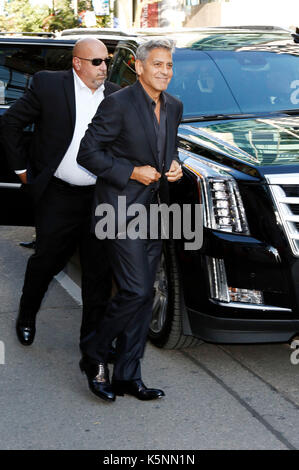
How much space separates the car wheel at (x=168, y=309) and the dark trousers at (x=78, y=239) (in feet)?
1.19

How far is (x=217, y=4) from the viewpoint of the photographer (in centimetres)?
2964

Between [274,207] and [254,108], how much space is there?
5.69ft

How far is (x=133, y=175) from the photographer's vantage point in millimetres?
4445

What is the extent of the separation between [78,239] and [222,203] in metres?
1.03

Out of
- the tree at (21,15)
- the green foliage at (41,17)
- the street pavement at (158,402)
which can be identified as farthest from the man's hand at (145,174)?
the tree at (21,15)

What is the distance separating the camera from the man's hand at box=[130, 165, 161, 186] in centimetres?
443

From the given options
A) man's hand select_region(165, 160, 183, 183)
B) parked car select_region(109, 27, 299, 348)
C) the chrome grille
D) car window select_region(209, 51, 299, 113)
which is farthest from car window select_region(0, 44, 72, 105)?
the chrome grille

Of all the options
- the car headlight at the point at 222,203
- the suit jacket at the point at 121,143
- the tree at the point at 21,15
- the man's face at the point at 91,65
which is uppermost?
the man's face at the point at 91,65

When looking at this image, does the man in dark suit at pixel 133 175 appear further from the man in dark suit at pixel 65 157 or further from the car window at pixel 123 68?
the car window at pixel 123 68

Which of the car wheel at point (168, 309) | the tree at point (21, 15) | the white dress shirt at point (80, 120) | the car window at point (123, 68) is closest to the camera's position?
the white dress shirt at point (80, 120)

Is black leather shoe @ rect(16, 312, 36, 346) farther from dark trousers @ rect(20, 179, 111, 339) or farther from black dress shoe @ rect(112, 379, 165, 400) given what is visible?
black dress shoe @ rect(112, 379, 165, 400)

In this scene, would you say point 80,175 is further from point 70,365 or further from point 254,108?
point 254,108

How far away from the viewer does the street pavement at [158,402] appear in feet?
13.8

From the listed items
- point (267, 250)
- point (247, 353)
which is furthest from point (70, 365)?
point (267, 250)
